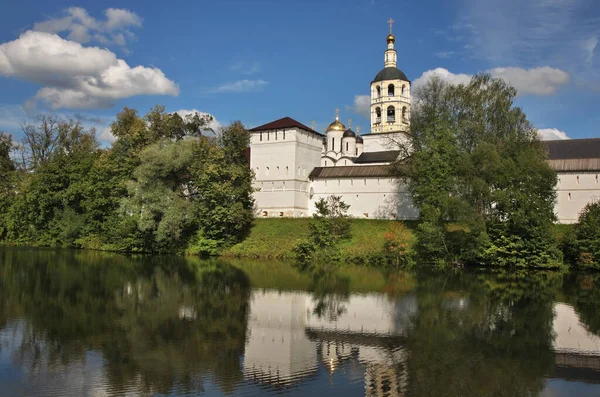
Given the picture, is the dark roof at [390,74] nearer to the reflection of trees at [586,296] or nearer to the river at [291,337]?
the reflection of trees at [586,296]

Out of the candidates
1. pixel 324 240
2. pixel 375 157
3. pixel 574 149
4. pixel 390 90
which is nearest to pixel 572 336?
pixel 324 240

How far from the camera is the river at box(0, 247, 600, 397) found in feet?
28.9

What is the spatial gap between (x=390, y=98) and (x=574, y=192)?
2411 centimetres

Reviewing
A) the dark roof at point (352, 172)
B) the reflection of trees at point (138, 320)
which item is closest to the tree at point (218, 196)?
the dark roof at point (352, 172)

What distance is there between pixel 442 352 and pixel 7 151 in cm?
5184

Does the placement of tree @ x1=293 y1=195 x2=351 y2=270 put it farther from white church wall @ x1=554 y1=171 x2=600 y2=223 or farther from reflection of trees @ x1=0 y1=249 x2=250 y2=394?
white church wall @ x1=554 y1=171 x2=600 y2=223

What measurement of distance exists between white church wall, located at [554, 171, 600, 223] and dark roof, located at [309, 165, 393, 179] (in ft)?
36.9

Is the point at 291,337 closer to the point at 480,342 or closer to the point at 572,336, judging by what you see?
the point at 480,342

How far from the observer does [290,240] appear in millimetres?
35094

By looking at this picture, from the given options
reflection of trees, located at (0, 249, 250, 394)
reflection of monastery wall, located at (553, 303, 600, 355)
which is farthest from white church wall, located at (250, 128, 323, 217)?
reflection of monastery wall, located at (553, 303, 600, 355)

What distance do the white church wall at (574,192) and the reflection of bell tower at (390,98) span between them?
2125cm

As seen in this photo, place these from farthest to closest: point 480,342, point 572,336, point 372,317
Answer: point 372,317 → point 572,336 → point 480,342

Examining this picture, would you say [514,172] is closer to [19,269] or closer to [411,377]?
[411,377]

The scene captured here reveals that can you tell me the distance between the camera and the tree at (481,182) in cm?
2889
